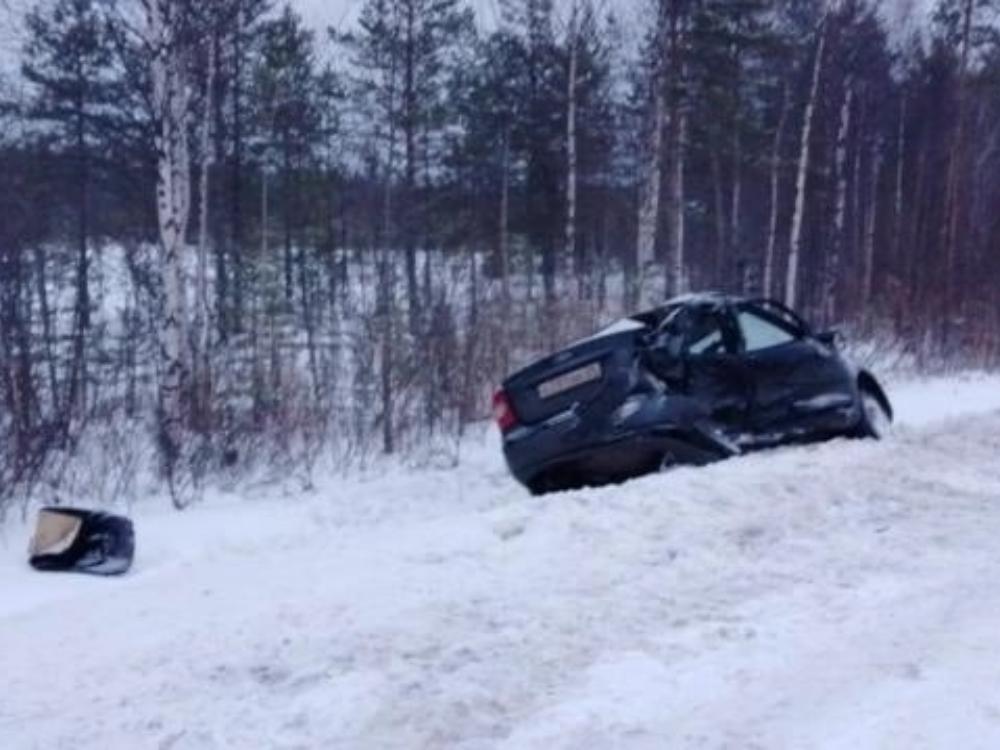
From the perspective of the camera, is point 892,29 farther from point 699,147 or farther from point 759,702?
point 759,702

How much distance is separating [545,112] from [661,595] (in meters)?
31.5

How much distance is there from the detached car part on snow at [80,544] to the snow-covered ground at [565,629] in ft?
0.51

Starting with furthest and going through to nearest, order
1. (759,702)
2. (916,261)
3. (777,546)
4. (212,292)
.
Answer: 1. (212,292)
2. (916,261)
3. (777,546)
4. (759,702)

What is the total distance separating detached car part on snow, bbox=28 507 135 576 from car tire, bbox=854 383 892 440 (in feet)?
19.3

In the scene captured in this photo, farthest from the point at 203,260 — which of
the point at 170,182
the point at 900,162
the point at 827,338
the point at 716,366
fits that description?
the point at 900,162

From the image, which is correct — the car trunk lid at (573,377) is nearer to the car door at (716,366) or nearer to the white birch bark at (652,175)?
the car door at (716,366)

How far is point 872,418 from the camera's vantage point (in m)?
10.1

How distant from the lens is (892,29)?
2900 cm

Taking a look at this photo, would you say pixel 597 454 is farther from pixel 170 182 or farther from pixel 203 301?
pixel 203 301

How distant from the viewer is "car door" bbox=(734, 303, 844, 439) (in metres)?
9.20

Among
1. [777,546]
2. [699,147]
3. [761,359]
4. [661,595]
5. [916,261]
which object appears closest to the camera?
[661,595]

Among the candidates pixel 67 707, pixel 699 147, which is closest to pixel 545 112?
pixel 699 147

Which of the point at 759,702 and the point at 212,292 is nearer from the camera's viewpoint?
the point at 759,702

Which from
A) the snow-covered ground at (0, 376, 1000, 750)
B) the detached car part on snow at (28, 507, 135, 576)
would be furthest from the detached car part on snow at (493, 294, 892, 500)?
the detached car part on snow at (28, 507, 135, 576)
